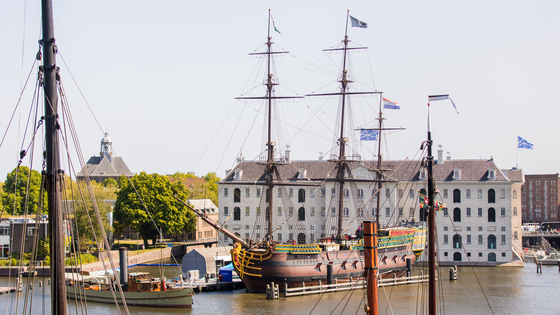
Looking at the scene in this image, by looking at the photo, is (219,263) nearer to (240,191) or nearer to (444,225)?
(240,191)

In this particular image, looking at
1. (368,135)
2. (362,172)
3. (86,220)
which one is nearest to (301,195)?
(362,172)

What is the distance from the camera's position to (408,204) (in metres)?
72.4

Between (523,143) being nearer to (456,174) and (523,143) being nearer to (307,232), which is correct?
(456,174)

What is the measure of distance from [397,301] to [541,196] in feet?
329

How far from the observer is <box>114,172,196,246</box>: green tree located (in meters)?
76.4

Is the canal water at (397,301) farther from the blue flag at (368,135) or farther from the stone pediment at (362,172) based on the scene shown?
the blue flag at (368,135)

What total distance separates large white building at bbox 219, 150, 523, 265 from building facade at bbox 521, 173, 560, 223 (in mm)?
60071

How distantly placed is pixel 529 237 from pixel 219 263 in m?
66.0

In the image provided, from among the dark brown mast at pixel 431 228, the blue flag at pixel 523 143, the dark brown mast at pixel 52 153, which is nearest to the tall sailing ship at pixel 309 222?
the blue flag at pixel 523 143

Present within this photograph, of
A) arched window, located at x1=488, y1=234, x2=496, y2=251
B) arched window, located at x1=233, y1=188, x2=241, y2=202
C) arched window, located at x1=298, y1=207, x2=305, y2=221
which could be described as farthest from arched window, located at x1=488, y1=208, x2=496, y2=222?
arched window, located at x1=233, y1=188, x2=241, y2=202

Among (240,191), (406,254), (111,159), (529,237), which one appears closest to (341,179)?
(406,254)

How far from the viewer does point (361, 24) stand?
56438 millimetres

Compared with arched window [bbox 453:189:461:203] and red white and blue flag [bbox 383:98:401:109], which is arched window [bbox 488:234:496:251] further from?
red white and blue flag [bbox 383:98:401:109]

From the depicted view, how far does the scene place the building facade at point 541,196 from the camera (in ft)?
424
